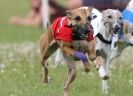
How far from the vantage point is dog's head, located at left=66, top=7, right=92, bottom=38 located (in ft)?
30.8

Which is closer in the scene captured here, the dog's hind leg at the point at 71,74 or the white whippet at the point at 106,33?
the dog's hind leg at the point at 71,74

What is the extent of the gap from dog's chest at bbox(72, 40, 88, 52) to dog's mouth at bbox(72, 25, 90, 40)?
0.08 meters

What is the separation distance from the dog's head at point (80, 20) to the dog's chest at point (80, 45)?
20cm

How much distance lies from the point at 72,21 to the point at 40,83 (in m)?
1.91

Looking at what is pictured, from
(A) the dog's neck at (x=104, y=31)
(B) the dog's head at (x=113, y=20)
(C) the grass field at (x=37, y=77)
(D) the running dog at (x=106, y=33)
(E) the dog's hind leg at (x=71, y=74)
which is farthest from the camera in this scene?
(A) the dog's neck at (x=104, y=31)

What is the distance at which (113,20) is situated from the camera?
10094mm

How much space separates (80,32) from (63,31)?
388mm

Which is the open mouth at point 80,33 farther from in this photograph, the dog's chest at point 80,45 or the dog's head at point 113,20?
the dog's head at point 113,20

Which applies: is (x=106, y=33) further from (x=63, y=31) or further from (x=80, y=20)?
(x=80, y=20)

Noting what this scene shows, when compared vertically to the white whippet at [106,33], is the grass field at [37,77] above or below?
below

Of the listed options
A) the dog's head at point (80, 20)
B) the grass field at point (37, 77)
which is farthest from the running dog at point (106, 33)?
the dog's head at point (80, 20)

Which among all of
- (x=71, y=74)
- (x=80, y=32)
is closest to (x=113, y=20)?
(x=80, y=32)

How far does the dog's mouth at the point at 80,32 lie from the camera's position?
9383mm

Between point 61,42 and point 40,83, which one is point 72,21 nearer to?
point 61,42
